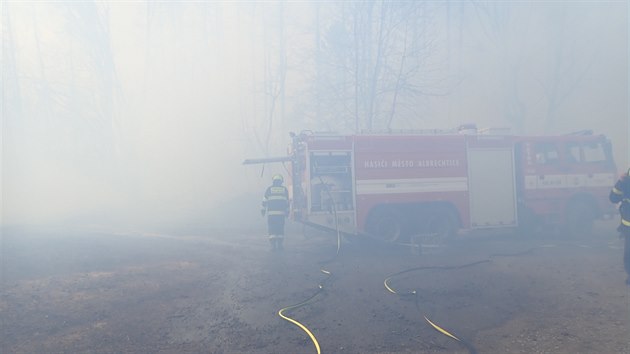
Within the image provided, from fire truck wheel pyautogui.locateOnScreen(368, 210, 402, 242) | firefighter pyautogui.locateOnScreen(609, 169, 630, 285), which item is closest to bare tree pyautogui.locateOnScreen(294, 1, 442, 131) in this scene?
fire truck wheel pyautogui.locateOnScreen(368, 210, 402, 242)

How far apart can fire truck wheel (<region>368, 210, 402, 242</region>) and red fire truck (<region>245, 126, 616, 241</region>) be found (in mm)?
22

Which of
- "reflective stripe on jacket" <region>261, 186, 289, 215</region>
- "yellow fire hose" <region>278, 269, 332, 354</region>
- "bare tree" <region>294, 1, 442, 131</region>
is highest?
"bare tree" <region>294, 1, 442, 131</region>

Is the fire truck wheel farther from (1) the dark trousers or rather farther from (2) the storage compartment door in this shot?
(1) the dark trousers

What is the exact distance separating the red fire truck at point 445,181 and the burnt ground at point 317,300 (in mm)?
732

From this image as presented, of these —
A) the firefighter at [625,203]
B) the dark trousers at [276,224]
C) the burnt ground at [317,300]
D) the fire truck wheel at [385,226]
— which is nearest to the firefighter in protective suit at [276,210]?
the dark trousers at [276,224]

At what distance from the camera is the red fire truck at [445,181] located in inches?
350

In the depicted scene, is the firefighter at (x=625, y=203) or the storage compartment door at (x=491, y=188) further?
the storage compartment door at (x=491, y=188)

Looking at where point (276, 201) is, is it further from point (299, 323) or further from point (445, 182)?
point (299, 323)

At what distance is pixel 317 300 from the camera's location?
212 inches

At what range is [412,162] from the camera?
355 inches

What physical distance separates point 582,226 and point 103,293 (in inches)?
421

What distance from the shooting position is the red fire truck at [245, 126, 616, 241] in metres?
8.90

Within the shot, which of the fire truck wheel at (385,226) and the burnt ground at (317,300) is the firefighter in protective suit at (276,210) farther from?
the fire truck wheel at (385,226)

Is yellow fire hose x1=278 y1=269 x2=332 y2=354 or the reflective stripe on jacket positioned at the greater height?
the reflective stripe on jacket
